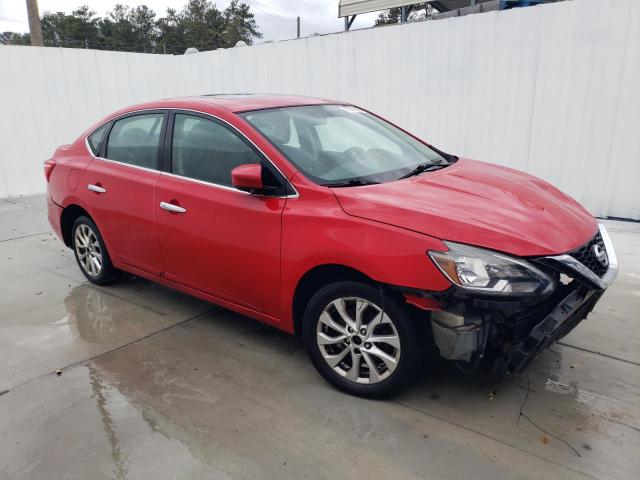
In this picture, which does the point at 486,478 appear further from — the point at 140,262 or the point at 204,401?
the point at 140,262

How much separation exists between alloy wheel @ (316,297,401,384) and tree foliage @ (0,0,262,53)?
159ft

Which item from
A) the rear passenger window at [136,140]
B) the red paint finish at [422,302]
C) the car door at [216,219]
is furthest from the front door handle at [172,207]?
the red paint finish at [422,302]

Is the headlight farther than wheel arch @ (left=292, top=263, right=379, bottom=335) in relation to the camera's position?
No

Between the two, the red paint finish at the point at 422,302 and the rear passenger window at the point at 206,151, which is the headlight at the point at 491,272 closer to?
the red paint finish at the point at 422,302

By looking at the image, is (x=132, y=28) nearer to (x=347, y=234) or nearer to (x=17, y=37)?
(x=17, y=37)

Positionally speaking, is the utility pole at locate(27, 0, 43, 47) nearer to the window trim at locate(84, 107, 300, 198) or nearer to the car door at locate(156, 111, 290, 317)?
the window trim at locate(84, 107, 300, 198)

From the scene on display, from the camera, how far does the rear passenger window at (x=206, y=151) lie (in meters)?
3.47

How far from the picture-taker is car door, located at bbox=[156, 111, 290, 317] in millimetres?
3248

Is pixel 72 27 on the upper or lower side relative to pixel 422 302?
upper

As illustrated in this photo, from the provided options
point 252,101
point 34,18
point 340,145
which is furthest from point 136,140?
point 34,18

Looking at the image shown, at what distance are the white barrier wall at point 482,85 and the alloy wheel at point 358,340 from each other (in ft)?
15.6

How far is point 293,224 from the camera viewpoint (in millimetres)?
3074

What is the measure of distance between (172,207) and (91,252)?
1553 mm

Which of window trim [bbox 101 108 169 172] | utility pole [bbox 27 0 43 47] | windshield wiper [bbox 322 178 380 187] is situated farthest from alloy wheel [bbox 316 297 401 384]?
utility pole [bbox 27 0 43 47]
